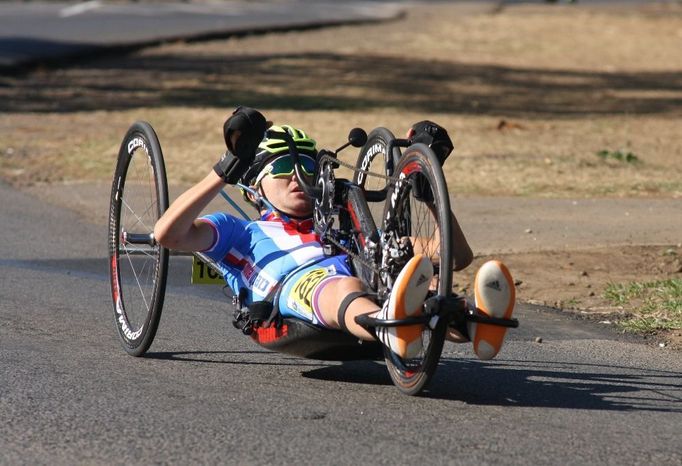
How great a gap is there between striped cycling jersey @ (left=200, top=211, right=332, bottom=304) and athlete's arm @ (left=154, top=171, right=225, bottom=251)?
58 millimetres

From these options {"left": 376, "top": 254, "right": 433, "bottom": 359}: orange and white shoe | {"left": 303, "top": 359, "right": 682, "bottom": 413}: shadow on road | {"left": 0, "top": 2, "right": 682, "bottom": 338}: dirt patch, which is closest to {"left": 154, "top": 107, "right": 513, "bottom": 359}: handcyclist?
{"left": 376, "top": 254, "right": 433, "bottom": 359}: orange and white shoe

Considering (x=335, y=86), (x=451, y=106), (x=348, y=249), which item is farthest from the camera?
(x=335, y=86)

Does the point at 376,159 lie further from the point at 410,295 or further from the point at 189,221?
the point at 410,295

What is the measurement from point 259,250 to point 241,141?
658mm

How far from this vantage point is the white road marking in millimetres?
33291

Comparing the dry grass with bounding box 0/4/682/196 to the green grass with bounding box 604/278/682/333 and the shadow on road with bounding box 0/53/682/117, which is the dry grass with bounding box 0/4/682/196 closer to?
the shadow on road with bounding box 0/53/682/117

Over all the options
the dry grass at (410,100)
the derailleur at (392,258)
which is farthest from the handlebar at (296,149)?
the dry grass at (410,100)

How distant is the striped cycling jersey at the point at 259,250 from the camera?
5.84 m

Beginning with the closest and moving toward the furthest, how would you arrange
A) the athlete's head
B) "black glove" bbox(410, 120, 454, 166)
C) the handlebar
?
1. "black glove" bbox(410, 120, 454, 166)
2. the handlebar
3. the athlete's head

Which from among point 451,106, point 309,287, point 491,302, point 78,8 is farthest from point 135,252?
point 78,8

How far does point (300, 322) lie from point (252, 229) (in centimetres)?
55

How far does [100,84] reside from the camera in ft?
65.4

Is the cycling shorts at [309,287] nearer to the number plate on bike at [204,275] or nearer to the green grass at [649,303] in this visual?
the number plate on bike at [204,275]

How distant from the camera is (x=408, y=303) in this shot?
16.4ft
